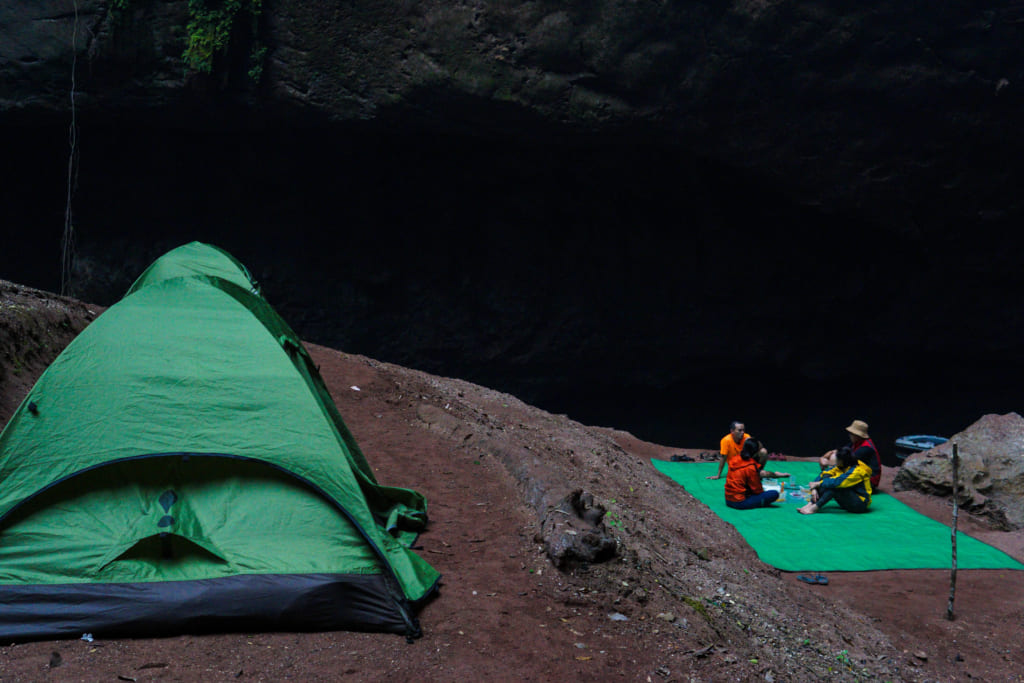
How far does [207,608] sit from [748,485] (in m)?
8.06

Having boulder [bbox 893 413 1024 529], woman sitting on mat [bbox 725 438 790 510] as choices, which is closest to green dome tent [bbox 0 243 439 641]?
woman sitting on mat [bbox 725 438 790 510]

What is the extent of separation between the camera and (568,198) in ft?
64.5

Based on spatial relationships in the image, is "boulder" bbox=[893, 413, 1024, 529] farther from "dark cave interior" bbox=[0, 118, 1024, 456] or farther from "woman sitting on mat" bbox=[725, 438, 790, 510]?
"dark cave interior" bbox=[0, 118, 1024, 456]

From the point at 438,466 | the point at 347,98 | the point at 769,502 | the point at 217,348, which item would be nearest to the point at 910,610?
the point at 769,502

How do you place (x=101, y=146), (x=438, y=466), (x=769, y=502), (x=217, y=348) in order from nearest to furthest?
(x=217, y=348) < (x=438, y=466) < (x=769, y=502) < (x=101, y=146)

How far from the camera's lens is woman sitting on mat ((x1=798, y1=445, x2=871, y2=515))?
32.6 feet

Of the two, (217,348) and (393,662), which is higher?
(217,348)

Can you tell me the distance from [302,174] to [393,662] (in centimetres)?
1757

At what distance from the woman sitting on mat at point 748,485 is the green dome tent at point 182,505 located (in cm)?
642

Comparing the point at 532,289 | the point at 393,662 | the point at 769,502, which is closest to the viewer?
the point at 393,662

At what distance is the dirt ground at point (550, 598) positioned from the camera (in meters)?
3.42

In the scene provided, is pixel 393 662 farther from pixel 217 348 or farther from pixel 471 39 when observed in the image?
pixel 471 39

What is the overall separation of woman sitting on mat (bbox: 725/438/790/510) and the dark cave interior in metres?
9.92

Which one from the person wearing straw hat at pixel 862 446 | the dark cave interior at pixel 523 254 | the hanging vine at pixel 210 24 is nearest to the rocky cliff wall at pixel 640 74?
the hanging vine at pixel 210 24
